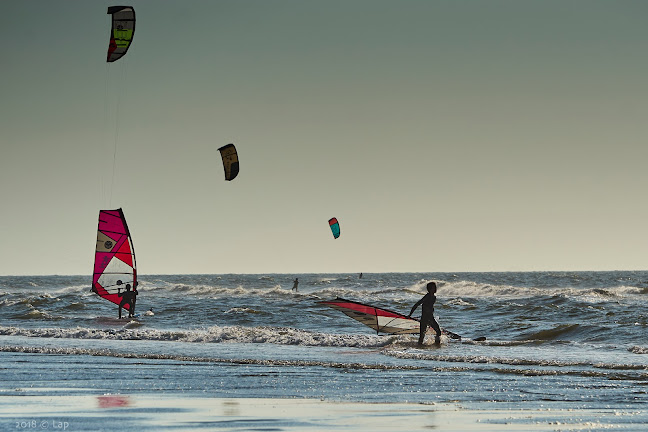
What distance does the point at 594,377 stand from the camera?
10656 mm

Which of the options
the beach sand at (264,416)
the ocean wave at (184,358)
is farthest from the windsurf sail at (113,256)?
the beach sand at (264,416)

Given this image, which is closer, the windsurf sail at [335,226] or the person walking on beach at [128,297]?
the person walking on beach at [128,297]

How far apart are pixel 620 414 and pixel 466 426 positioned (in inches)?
68.9

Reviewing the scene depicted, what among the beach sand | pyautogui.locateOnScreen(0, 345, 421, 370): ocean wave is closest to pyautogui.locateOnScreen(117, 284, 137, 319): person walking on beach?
pyautogui.locateOnScreen(0, 345, 421, 370): ocean wave

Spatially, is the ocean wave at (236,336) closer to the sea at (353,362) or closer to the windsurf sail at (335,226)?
the sea at (353,362)

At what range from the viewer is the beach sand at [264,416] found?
6.83 m

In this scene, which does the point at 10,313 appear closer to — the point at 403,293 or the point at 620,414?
the point at 620,414

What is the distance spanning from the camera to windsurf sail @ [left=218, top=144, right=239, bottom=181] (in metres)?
21.8

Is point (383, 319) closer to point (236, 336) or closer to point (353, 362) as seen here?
point (236, 336)

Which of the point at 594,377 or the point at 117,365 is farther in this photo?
the point at 117,365

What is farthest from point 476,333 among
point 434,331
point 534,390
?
point 534,390

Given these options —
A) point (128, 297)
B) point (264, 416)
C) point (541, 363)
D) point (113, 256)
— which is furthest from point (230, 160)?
point (264, 416)

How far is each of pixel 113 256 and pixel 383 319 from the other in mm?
8957

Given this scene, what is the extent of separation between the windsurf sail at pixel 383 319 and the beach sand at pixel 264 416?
26.5 ft
